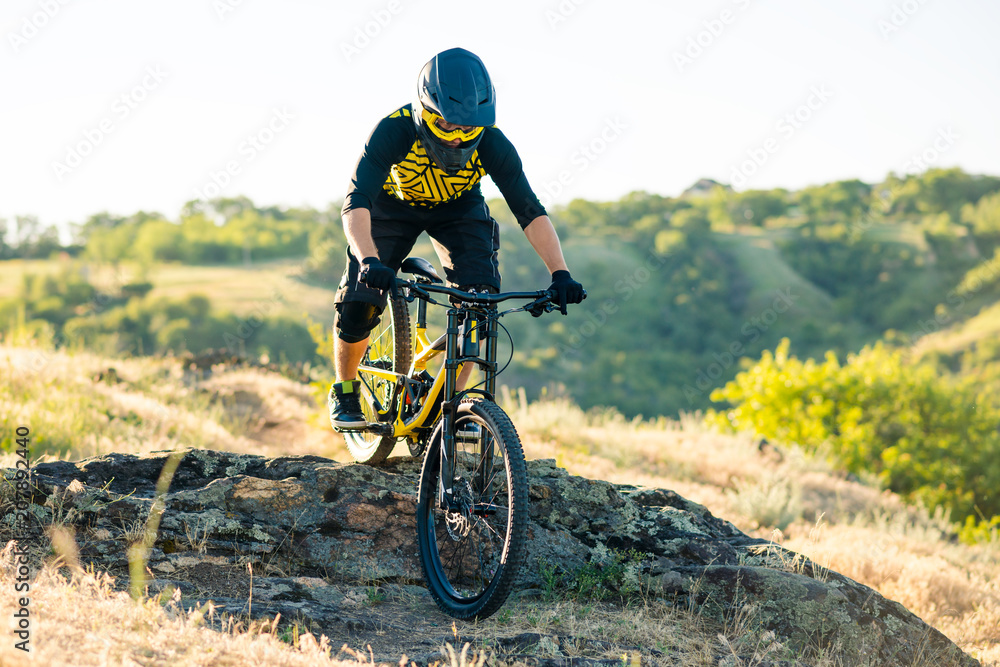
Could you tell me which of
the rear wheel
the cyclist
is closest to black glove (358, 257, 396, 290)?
the cyclist

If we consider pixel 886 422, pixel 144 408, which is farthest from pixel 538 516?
pixel 886 422

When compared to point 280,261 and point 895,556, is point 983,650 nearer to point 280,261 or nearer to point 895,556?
point 895,556

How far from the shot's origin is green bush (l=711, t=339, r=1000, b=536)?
1745cm

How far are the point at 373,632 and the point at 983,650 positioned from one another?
4.18 meters

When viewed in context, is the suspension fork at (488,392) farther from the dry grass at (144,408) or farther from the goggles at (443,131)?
the dry grass at (144,408)

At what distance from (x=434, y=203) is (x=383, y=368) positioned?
1137mm

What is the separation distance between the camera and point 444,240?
479 cm

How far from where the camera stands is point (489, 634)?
133 inches

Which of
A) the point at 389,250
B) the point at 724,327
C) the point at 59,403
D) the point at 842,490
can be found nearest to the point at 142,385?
the point at 59,403

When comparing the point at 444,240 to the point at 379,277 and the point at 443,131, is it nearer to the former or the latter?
the point at 443,131

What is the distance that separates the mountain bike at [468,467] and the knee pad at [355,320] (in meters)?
0.72

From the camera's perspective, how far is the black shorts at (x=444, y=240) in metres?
4.66

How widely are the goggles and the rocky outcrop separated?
201 cm

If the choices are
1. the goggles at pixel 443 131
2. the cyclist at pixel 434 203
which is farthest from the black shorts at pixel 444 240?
the goggles at pixel 443 131
